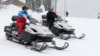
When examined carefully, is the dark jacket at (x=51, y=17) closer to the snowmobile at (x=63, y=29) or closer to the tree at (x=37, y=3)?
the snowmobile at (x=63, y=29)

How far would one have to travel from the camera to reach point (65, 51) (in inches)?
519

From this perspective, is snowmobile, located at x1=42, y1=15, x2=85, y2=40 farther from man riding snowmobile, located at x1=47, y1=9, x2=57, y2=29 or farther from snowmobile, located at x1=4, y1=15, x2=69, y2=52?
snowmobile, located at x1=4, y1=15, x2=69, y2=52

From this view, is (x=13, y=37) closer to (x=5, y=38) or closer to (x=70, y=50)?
(x=5, y=38)

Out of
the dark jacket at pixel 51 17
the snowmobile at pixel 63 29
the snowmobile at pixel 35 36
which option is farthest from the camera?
the snowmobile at pixel 63 29

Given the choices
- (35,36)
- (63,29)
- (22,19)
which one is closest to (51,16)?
(63,29)

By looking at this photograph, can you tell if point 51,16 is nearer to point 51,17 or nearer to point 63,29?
point 51,17

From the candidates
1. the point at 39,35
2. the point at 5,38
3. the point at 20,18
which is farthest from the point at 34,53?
the point at 5,38

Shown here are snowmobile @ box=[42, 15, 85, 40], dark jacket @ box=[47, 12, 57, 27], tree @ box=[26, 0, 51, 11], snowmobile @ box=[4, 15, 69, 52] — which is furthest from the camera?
tree @ box=[26, 0, 51, 11]

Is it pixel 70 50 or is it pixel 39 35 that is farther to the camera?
pixel 70 50

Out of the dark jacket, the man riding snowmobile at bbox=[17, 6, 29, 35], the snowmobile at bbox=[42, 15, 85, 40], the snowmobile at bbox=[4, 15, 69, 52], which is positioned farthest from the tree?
the snowmobile at bbox=[4, 15, 69, 52]

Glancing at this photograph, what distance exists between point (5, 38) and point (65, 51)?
261cm

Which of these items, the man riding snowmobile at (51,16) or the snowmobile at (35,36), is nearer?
the snowmobile at (35,36)

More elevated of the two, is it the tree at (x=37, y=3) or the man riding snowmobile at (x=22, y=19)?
the man riding snowmobile at (x=22, y=19)

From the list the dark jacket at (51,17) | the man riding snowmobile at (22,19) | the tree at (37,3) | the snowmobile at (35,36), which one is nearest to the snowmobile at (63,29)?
the dark jacket at (51,17)
